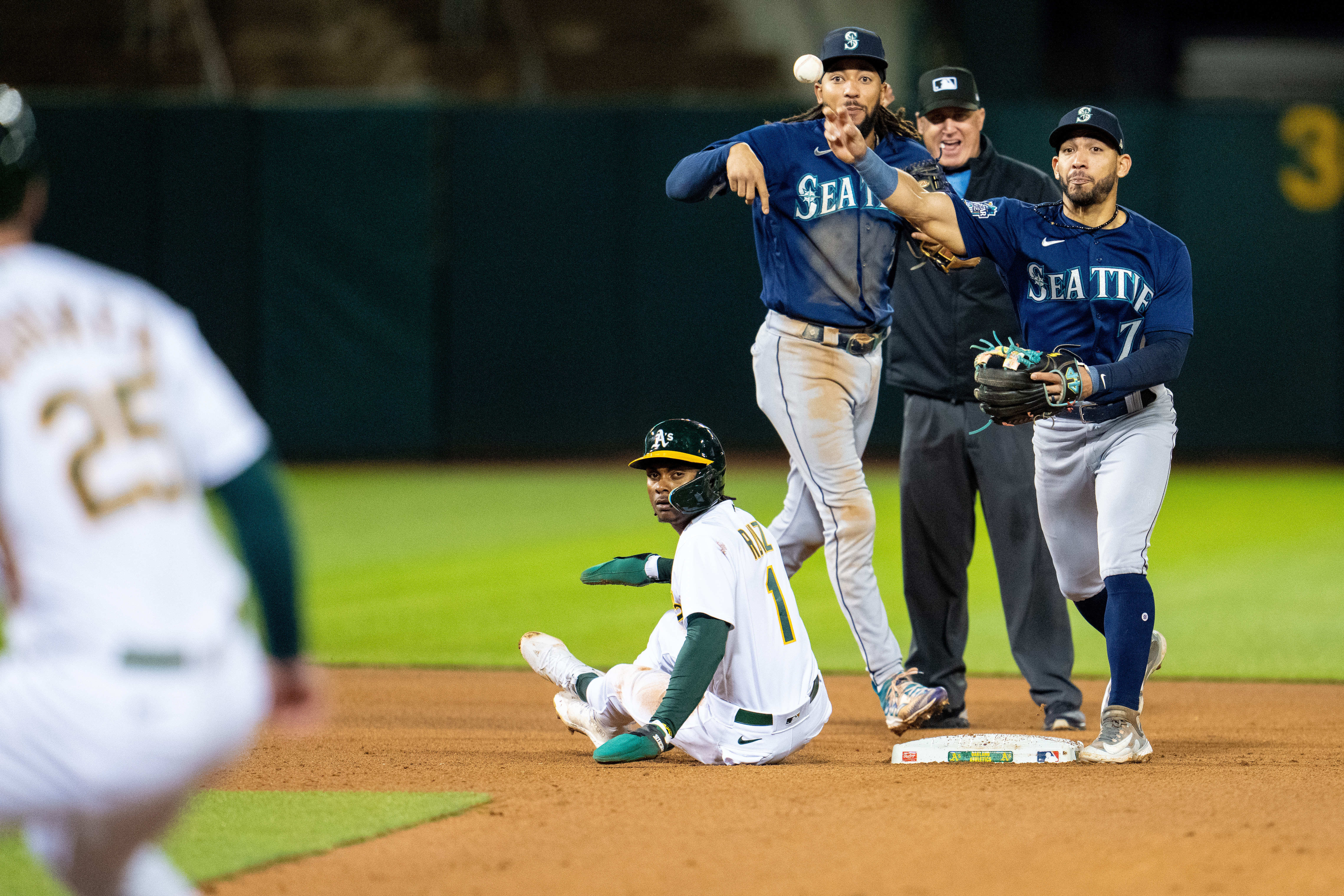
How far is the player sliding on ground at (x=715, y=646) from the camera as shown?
174 inches

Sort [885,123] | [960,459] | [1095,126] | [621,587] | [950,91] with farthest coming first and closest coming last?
[621,587] < [960,459] < [950,91] < [885,123] < [1095,126]

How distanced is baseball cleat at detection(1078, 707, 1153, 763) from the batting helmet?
3461 millimetres

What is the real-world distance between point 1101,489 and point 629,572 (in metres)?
1.45

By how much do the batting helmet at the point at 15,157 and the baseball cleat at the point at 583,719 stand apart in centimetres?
302

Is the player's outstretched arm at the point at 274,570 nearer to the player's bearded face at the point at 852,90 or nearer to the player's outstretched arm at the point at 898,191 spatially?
the player's outstretched arm at the point at 898,191

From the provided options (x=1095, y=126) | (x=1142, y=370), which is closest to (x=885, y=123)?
(x=1095, y=126)

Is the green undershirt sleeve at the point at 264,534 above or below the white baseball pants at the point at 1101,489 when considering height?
above

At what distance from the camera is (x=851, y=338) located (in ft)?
17.5

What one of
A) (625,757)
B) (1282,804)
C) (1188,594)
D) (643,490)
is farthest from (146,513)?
(643,490)

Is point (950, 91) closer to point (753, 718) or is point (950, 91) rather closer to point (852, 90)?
point (852, 90)

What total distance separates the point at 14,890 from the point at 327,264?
12699 millimetres

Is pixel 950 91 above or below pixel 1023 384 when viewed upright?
above

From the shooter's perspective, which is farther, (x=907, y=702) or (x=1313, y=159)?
(x=1313, y=159)

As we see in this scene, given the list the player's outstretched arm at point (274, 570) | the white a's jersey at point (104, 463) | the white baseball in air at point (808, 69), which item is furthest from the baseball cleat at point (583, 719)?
the white a's jersey at point (104, 463)
